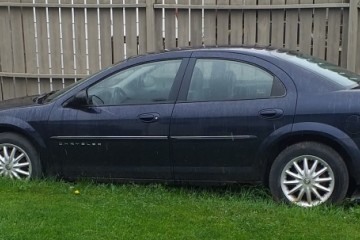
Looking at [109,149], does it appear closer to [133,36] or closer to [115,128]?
[115,128]

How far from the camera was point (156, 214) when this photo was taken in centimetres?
484

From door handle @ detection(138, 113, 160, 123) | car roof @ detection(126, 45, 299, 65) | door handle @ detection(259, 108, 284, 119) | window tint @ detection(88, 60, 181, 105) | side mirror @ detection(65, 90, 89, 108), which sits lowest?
door handle @ detection(138, 113, 160, 123)

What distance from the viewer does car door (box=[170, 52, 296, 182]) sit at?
5.12 meters

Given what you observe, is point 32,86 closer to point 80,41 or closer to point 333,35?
point 80,41

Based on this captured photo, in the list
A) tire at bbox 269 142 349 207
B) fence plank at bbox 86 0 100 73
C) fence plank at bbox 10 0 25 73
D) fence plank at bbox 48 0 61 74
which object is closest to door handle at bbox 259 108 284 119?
tire at bbox 269 142 349 207

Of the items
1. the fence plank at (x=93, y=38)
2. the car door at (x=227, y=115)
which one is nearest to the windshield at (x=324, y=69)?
the car door at (x=227, y=115)

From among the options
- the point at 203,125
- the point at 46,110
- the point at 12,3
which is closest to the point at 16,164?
the point at 46,110

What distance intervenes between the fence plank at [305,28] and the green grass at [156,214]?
3.16 m

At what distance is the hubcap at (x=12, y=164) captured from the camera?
19.1 ft

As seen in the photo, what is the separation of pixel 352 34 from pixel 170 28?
2647 millimetres

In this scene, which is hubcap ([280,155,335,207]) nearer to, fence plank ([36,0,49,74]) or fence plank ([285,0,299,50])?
fence plank ([285,0,299,50])

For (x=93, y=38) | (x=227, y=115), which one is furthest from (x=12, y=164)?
(x=93, y=38)

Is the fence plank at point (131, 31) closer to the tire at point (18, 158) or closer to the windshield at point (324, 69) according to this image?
the tire at point (18, 158)

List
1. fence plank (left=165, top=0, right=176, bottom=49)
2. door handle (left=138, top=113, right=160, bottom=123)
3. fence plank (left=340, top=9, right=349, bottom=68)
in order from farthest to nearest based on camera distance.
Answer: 1. fence plank (left=165, top=0, right=176, bottom=49)
2. fence plank (left=340, top=9, right=349, bottom=68)
3. door handle (left=138, top=113, right=160, bottom=123)
